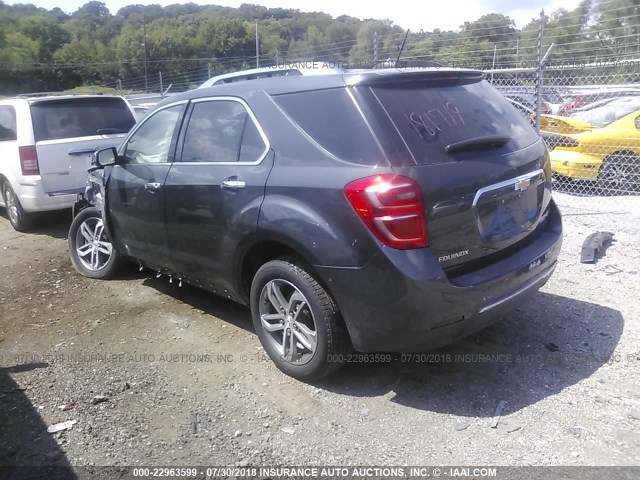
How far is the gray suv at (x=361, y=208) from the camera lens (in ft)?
9.33

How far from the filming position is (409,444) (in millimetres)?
2840

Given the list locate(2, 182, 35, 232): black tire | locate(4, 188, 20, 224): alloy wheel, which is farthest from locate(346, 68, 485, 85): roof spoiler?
locate(4, 188, 20, 224): alloy wheel

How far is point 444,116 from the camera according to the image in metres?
3.16

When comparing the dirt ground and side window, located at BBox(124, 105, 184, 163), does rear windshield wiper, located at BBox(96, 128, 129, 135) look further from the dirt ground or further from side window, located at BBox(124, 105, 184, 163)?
the dirt ground

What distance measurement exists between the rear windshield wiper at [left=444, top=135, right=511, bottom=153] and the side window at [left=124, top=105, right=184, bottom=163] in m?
2.12

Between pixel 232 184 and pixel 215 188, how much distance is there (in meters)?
0.19

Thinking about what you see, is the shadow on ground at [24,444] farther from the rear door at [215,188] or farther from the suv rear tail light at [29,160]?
the suv rear tail light at [29,160]

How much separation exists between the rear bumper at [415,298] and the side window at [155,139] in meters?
1.89

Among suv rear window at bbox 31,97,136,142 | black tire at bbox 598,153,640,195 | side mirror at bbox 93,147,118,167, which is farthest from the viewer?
black tire at bbox 598,153,640,195

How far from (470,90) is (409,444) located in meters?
2.14

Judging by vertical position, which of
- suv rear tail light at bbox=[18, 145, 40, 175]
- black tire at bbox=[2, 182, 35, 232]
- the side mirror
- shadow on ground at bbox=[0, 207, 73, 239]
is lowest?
shadow on ground at bbox=[0, 207, 73, 239]

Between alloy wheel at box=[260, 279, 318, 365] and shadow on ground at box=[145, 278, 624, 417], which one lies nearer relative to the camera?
shadow on ground at box=[145, 278, 624, 417]

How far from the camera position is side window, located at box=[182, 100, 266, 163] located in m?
3.53

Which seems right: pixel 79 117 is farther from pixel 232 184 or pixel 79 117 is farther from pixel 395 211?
pixel 395 211
